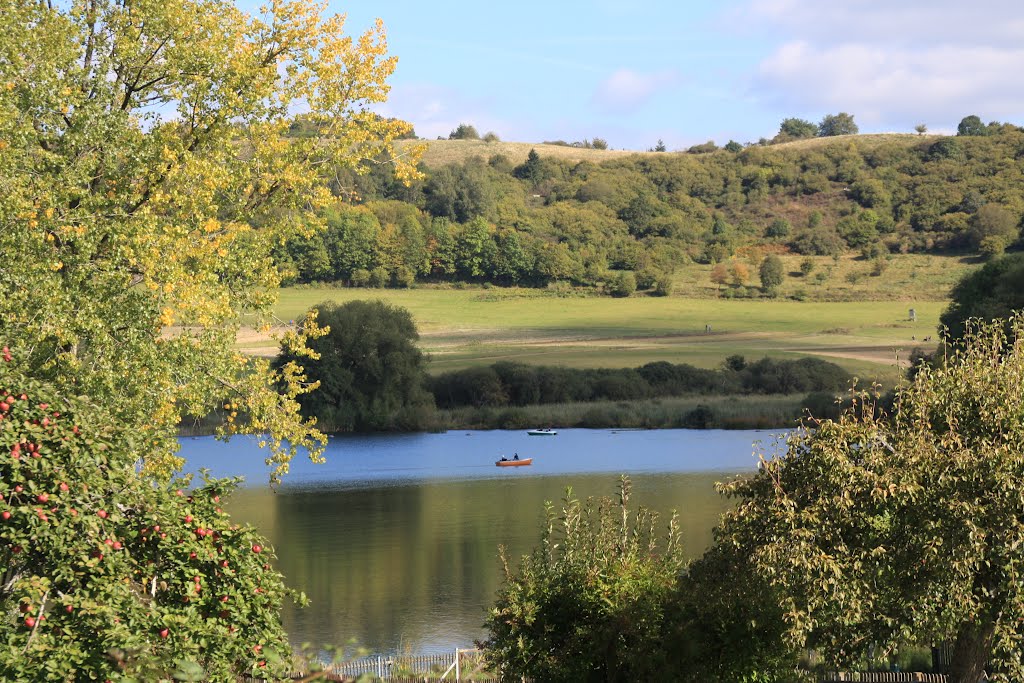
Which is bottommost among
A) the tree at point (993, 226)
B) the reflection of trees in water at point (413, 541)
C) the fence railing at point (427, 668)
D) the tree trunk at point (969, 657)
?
the reflection of trees in water at point (413, 541)

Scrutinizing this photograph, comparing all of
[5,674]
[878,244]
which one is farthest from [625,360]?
[5,674]

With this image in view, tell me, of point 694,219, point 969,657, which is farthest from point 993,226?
point 969,657

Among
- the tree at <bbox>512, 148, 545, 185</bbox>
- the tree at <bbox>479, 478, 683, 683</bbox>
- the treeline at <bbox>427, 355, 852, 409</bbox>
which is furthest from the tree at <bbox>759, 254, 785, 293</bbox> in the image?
the tree at <bbox>479, 478, 683, 683</bbox>

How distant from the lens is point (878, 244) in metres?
142

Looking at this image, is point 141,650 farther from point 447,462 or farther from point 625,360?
point 625,360

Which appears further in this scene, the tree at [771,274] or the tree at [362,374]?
the tree at [771,274]

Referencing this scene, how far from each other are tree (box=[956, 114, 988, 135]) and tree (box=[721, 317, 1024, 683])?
176 meters

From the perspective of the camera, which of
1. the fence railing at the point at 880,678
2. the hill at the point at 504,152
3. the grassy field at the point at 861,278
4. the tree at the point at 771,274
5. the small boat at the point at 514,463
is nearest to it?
the fence railing at the point at 880,678

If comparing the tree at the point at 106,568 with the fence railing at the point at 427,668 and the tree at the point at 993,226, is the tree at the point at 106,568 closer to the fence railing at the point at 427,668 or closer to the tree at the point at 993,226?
the fence railing at the point at 427,668

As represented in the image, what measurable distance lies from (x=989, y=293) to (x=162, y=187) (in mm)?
48329

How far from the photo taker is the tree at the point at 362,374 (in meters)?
72.2

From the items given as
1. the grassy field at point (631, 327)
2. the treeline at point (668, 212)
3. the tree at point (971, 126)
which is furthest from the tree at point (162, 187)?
the tree at point (971, 126)

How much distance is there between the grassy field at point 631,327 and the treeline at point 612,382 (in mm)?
3501

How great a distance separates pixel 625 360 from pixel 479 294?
3516 cm
